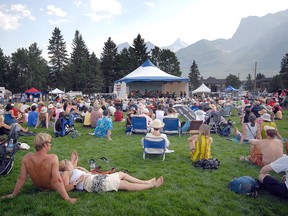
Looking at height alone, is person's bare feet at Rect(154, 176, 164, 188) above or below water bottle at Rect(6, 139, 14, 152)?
below

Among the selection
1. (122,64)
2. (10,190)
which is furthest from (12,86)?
(10,190)

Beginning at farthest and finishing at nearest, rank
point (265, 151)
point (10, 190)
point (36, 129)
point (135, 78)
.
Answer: point (135, 78) < point (36, 129) < point (265, 151) < point (10, 190)

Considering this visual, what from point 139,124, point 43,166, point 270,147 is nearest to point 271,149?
point 270,147

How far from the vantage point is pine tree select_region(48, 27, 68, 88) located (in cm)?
5450

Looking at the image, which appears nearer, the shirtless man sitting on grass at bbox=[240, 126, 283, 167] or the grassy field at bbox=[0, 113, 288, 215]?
the grassy field at bbox=[0, 113, 288, 215]

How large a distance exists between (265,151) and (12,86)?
58239 millimetres

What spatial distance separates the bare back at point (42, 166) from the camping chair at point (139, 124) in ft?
18.2

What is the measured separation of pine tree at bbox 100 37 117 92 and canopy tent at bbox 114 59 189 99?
17.5 meters

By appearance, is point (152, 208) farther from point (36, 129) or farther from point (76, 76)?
point (76, 76)

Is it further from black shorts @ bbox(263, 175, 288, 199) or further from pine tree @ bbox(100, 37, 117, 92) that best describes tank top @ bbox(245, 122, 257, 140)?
pine tree @ bbox(100, 37, 117, 92)

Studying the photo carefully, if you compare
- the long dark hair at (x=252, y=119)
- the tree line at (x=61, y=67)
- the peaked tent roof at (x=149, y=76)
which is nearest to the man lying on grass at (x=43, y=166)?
the long dark hair at (x=252, y=119)

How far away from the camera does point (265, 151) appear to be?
16.3 feet

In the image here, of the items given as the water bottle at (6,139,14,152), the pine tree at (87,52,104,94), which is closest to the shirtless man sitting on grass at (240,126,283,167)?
the water bottle at (6,139,14,152)

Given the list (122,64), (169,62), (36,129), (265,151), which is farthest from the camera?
(169,62)
